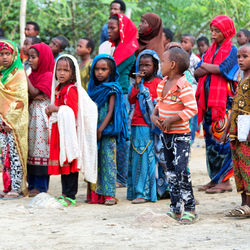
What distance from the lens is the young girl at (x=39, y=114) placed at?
21.7 feet

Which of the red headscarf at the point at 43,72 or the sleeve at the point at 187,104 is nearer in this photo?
the sleeve at the point at 187,104

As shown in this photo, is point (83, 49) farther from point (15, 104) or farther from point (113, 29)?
point (15, 104)

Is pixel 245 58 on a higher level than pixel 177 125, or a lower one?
higher

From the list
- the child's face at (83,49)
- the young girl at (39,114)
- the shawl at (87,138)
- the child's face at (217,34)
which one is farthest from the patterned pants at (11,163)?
the child's face at (217,34)

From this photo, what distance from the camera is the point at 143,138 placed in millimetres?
6242

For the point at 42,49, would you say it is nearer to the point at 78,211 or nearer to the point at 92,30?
the point at 78,211

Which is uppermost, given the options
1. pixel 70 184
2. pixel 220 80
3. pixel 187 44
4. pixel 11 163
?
pixel 187 44

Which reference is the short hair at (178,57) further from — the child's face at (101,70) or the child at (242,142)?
the child's face at (101,70)

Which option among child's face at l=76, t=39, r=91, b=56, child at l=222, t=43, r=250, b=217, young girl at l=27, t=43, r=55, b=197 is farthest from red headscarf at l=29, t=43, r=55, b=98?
child at l=222, t=43, r=250, b=217

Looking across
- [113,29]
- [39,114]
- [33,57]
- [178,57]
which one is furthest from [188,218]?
[113,29]

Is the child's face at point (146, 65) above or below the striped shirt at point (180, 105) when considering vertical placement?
above

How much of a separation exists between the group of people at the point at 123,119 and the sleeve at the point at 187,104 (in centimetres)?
6

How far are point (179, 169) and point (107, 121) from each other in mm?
1377

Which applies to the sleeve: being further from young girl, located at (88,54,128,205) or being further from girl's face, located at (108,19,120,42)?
girl's face, located at (108,19,120,42)
